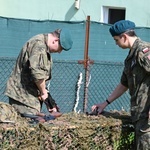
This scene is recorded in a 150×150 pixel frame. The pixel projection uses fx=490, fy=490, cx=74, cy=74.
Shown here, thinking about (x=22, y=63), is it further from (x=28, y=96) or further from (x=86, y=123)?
(x=86, y=123)

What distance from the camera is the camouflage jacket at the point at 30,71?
4.71m

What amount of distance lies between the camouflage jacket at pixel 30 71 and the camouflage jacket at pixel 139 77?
0.82 meters

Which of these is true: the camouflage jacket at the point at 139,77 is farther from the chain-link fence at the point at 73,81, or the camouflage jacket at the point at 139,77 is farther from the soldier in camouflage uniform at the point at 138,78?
the chain-link fence at the point at 73,81

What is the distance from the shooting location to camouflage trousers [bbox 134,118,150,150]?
459cm

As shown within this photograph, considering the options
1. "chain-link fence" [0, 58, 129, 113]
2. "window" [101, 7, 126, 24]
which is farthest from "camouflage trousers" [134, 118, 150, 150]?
"window" [101, 7, 126, 24]

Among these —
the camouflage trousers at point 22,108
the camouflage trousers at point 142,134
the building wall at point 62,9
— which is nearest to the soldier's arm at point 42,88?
the camouflage trousers at point 22,108

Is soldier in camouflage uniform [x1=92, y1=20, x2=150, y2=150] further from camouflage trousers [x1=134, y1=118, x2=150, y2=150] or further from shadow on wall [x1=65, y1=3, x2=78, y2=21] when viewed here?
shadow on wall [x1=65, y1=3, x2=78, y2=21]

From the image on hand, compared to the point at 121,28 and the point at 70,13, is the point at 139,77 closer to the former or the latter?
the point at 121,28

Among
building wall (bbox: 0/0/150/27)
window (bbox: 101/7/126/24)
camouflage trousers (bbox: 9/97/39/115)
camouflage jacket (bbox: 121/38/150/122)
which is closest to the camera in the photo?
camouflage jacket (bbox: 121/38/150/122)

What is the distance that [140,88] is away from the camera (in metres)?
4.60

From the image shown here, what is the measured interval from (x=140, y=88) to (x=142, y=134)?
440 mm

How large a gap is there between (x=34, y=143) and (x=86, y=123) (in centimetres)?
62

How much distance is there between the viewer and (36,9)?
13.4 metres

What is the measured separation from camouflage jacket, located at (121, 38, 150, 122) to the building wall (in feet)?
25.8
